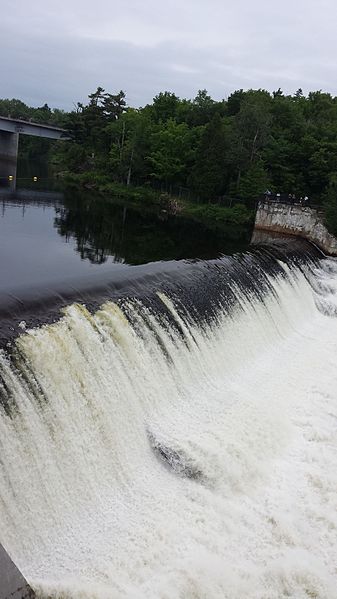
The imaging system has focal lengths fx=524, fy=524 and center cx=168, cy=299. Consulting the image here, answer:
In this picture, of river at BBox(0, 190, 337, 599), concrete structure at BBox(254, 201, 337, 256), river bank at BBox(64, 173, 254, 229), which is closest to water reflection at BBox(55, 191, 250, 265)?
concrete structure at BBox(254, 201, 337, 256)

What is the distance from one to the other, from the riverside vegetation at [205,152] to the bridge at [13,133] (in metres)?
4.03

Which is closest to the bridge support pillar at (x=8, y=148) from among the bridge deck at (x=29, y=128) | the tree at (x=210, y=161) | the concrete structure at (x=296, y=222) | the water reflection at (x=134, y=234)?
the bridge deck at (x=29, y=128)

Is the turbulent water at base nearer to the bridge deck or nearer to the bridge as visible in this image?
the bridge

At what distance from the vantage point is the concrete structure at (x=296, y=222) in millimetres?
25484

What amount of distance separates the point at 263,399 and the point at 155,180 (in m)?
33.1

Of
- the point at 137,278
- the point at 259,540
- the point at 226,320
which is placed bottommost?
the point at 259,540

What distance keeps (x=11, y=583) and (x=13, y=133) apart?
54105 mm

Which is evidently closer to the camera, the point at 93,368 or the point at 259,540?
the point at 259,540

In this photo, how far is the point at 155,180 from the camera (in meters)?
41.2

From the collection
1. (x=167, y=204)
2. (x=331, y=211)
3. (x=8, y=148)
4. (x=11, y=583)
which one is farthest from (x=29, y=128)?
(x=11, y=583)

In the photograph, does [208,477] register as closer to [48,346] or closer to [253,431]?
[253,431]

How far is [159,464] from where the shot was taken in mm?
7551

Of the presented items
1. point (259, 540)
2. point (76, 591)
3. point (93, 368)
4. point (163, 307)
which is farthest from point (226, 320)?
point (76, 591)

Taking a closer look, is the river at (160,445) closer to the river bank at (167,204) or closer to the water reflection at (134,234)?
the water reflection at (134,234)
